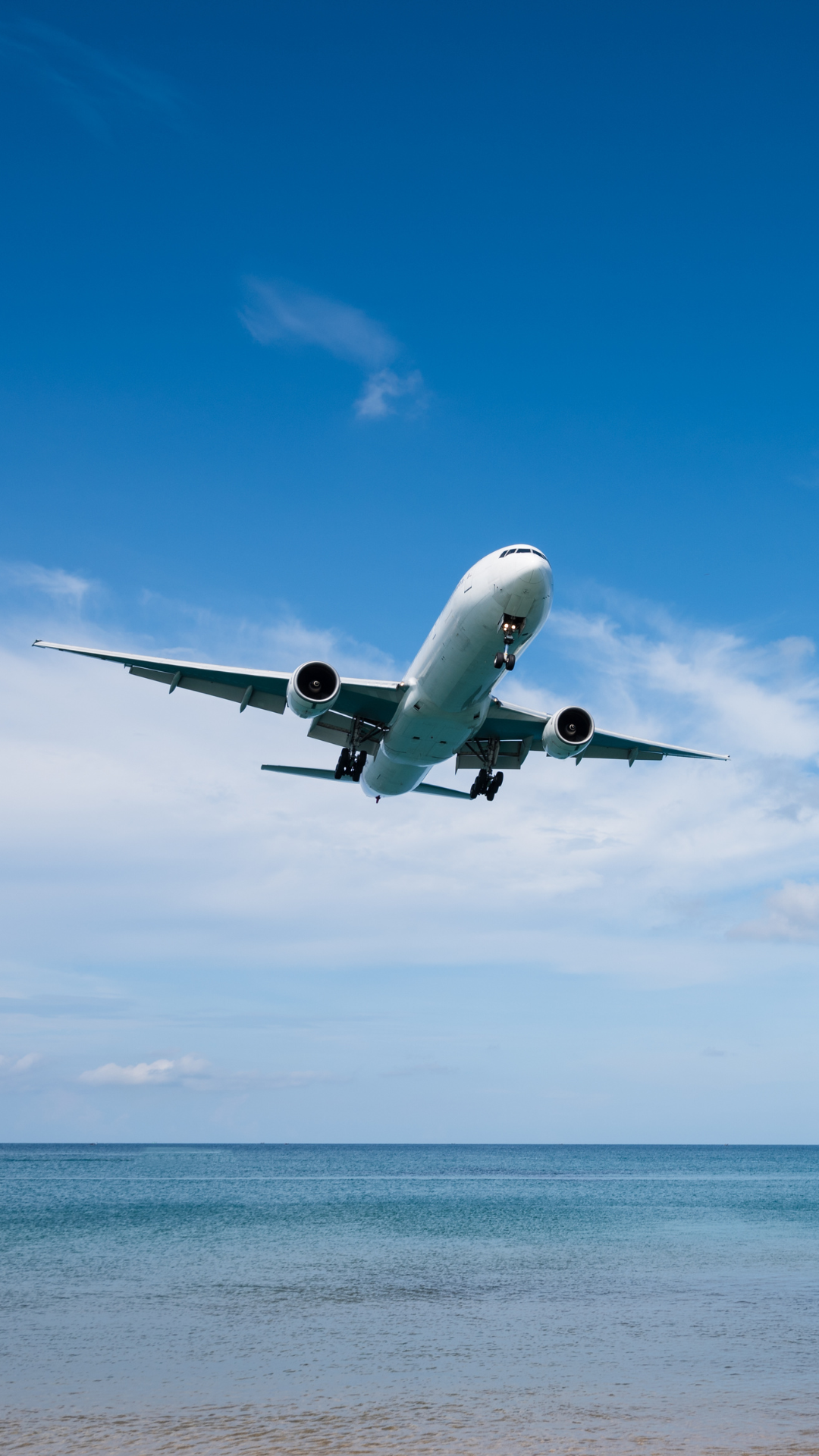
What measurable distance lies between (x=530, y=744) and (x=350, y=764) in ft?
18.1

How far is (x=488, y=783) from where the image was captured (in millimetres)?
32000

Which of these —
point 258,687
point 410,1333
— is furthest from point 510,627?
point 410,1333

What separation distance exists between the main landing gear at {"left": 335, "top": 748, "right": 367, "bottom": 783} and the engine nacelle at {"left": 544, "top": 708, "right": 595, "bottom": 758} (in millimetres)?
5965

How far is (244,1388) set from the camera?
21.0 meters

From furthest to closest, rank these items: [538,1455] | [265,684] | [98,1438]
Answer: [265,684] → [98,1438] → [538,1455]

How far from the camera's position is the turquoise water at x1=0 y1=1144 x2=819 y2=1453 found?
17922 millimetres

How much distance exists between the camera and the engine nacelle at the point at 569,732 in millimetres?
27031

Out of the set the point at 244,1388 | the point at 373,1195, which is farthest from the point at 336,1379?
the point at 373,1195

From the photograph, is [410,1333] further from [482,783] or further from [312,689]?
[312,689]

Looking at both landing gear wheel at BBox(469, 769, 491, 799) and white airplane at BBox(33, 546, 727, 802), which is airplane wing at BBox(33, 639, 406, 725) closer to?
white airplane at BBox(33, 546, 727, 802)

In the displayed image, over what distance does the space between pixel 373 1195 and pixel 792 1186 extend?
144 ft

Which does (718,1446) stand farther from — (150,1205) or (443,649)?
(150,1205)

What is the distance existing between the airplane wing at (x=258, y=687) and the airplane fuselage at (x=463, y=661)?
0.76 metres

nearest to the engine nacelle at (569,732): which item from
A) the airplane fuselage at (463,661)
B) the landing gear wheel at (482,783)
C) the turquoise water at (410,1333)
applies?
the airplane fuselage at (463,661)
